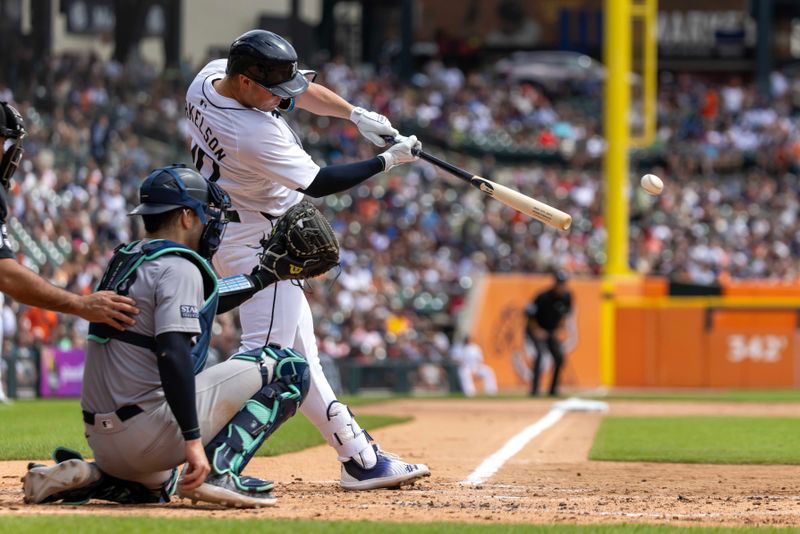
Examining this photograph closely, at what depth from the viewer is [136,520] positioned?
4352mm

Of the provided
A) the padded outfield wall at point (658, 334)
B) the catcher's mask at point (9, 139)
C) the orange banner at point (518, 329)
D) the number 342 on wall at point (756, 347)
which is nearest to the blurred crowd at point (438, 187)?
the orange banner at point (518, 329)

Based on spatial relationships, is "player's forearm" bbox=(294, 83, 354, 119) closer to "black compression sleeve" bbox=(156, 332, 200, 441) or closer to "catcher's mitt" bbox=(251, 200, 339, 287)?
"catcher's mitt" bbox=(251, 200, 339, 287)

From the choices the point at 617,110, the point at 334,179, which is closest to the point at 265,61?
the point at 334,179

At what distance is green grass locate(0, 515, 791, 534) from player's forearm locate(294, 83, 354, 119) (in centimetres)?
232

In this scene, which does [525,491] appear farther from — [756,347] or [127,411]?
[756,347]

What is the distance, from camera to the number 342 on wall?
20891 mm

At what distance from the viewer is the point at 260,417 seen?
195 inches

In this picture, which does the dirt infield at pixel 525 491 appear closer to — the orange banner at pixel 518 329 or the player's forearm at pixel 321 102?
the player's forearm at pixel 321 102

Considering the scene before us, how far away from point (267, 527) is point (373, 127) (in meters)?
2.27

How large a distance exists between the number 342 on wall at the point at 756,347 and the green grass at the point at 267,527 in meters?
16.8

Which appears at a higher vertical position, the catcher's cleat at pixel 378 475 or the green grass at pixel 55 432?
the catcher's cleat at pixel 378 475

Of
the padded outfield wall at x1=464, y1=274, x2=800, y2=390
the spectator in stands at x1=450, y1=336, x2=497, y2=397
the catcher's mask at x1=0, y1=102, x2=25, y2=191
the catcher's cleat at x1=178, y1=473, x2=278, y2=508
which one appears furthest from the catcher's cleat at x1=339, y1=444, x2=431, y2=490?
the padded outfield wall at x1=464, y1=274, x2=800, y2=390

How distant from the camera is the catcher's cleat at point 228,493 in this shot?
4762mm

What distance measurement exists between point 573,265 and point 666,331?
372 centimetres
